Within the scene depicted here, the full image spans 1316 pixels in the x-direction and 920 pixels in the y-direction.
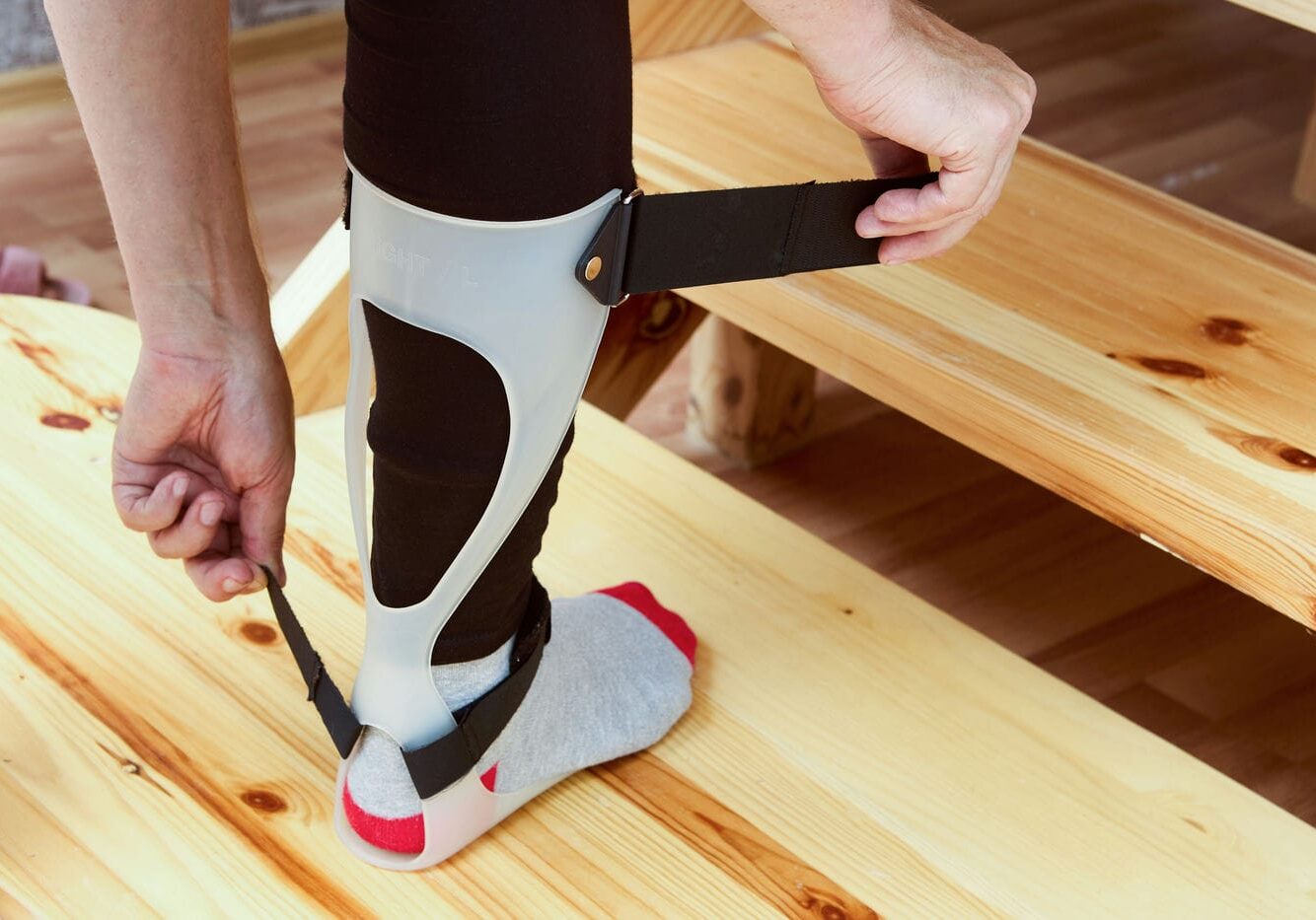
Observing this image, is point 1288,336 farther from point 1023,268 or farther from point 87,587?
point 87,587

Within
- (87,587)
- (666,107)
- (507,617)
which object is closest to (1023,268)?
(666,107)

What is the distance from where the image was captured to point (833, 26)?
1.95 feet

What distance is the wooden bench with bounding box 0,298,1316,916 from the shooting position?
0.73 metres

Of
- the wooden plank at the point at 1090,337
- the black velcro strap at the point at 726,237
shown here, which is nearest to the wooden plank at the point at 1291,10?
the wooden plank at the point at 1090,337

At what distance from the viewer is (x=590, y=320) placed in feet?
2.17

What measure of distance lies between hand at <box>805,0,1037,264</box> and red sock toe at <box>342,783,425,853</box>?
0.36 meters

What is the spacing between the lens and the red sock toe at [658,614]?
85cm

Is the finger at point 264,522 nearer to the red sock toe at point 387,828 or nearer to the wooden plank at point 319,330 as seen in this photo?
the red sock toe at point 387,828

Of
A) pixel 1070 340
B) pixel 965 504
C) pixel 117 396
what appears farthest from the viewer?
pixel 965 504

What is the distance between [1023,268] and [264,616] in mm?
504

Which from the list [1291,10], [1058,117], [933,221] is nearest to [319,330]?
[933,221]

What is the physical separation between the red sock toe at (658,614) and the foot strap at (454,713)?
10 centimetres

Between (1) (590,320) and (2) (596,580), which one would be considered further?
(2) (596,580)

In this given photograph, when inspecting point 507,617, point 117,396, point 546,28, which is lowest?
point 117,396
